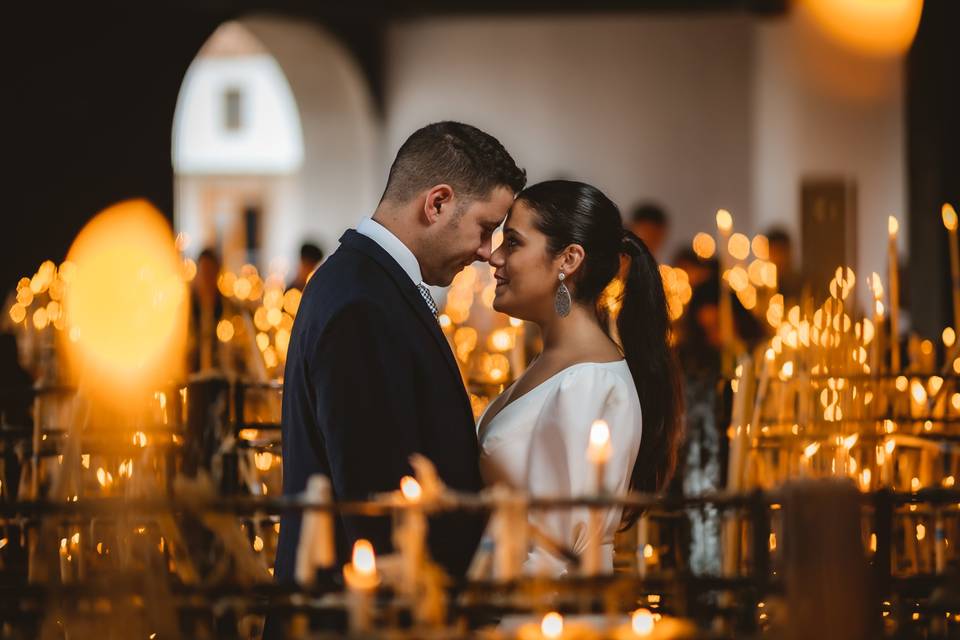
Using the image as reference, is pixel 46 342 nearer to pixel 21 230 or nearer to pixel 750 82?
pixel 21 230

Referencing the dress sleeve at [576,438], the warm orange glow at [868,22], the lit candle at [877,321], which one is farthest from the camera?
the warm orange glow at [868,22]

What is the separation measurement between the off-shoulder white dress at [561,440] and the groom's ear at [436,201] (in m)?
0.37

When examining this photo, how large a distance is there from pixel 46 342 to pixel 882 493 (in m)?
2.58

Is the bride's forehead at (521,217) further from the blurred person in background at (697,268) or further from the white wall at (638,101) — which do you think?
the white wall at (638,101)

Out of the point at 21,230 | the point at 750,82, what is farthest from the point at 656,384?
the point at 750,82

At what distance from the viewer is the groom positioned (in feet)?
6.51

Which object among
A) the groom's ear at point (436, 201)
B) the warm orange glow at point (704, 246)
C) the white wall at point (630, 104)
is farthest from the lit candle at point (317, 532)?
the white wall at point (630, 104)

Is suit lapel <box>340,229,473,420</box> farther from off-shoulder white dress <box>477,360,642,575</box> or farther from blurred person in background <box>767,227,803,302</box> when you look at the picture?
blurred person in background <box>767,227,803,302</box>

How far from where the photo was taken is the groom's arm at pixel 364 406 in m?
1.97

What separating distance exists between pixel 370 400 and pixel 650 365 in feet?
2.37

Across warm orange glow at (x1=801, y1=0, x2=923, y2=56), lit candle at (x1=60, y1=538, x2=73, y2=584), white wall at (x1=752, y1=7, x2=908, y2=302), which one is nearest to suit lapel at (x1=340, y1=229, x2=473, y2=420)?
lit candle at (x1=60, y1=538, x2=73, y2=584)

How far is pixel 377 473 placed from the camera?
77.5 inches

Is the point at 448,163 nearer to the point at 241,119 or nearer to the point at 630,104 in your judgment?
the point at 630,104

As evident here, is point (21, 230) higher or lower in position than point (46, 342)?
higher
